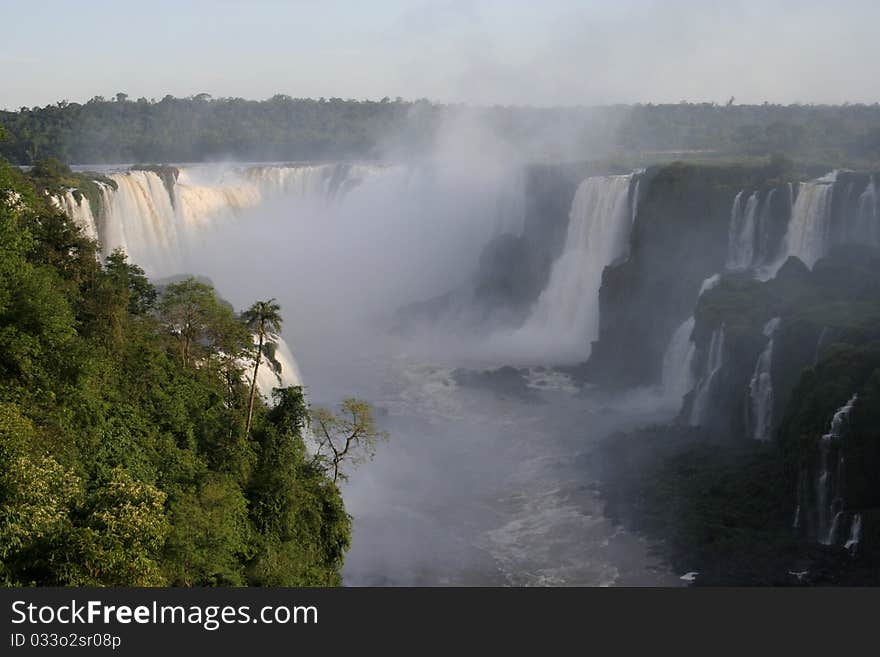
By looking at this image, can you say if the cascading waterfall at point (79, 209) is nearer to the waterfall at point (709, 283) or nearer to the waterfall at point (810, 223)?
the waterfall at point (709, 283)

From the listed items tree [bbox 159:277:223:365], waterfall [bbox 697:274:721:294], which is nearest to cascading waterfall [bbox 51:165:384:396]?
tree [bbox 159:277:223:365]

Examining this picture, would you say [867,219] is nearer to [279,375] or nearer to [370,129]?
[279,375]

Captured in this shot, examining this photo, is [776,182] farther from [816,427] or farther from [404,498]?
[404,498]

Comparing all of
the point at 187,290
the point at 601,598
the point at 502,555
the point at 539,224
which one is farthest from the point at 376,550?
the point at 539,224

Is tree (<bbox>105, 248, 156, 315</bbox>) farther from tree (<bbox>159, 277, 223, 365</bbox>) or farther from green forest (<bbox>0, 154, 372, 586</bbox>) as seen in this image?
tree (<bbox>159, 277, 223, 365</bbox>)

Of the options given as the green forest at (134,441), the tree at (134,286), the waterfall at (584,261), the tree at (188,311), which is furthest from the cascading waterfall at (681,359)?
the tree at (134,286)

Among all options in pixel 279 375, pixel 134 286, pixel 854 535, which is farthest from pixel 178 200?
pixel 854 535
